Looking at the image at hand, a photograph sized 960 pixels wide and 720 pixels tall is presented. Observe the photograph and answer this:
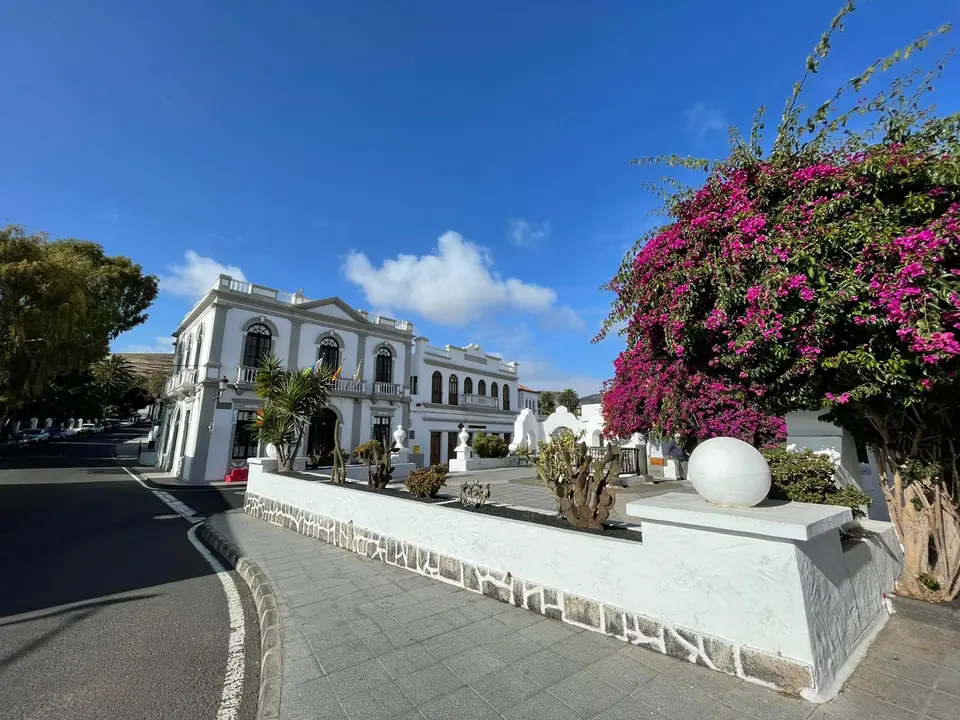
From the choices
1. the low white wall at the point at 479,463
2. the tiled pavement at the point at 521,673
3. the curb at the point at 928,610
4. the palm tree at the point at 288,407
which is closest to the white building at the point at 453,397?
the low white wall at the point at 479,463

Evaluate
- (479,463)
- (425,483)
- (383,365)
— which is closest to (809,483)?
(425,483)

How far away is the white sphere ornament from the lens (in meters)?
2.86

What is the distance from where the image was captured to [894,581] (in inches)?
152

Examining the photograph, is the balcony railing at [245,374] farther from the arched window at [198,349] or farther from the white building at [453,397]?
the white building at [453,397]

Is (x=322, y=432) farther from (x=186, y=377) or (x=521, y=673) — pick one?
(x=521, y=673)

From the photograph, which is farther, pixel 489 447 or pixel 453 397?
pixel 453 397

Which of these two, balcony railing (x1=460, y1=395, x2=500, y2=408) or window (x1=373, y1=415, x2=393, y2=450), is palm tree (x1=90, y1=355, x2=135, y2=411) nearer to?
window (x1=373, y1=415, x2=393, y2=450)

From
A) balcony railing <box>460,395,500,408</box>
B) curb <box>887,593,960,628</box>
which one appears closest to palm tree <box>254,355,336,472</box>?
curb <box>887,593,960,628</box>

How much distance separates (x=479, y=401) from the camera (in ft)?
93.8

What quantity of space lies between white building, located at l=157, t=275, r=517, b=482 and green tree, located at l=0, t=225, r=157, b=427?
3.15 meters

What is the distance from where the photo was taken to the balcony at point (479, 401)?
2760cm

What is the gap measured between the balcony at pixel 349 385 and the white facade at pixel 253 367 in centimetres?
5

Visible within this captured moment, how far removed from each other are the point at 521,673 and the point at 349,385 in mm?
19588

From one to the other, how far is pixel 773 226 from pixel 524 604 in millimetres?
3942
